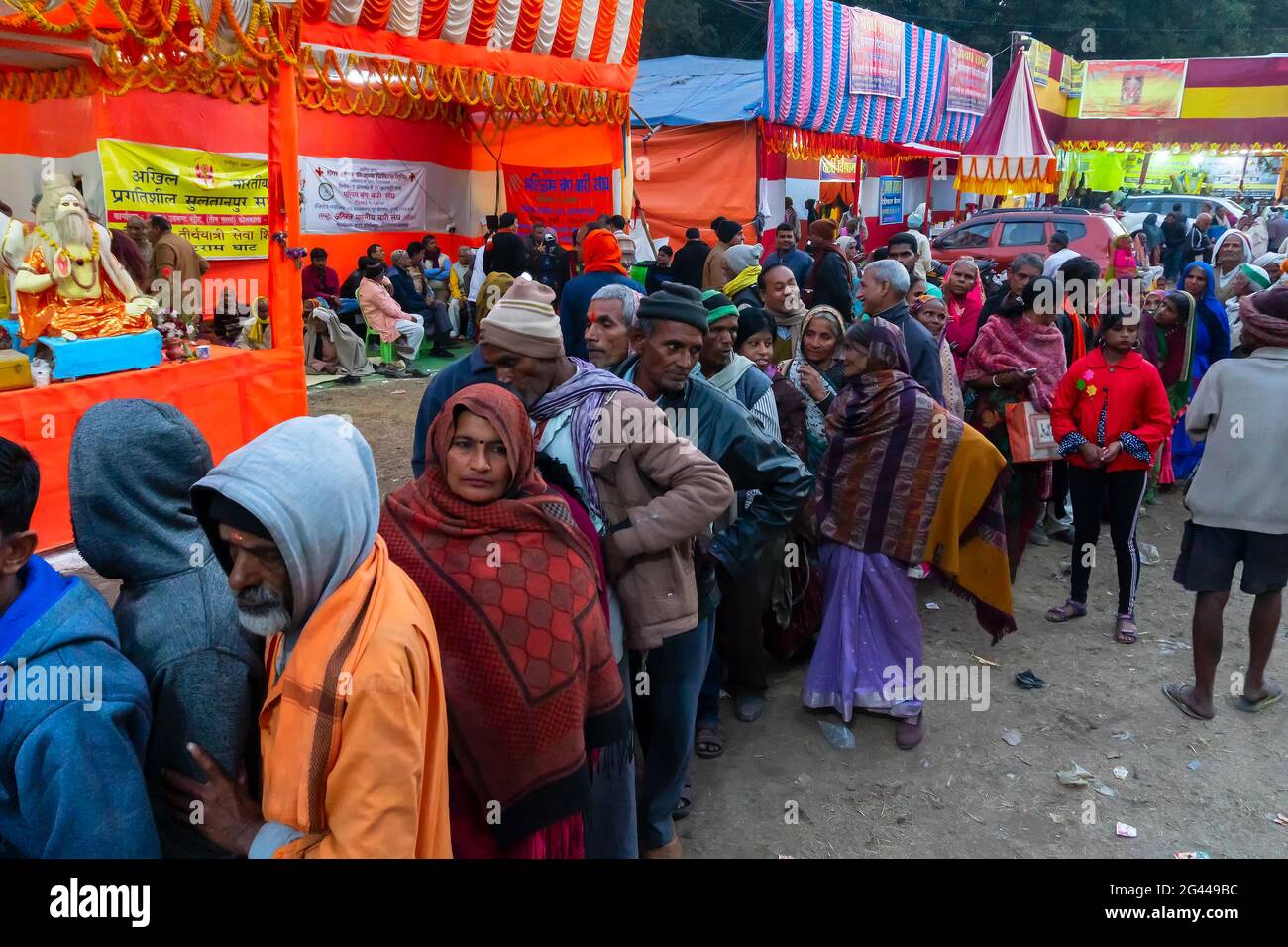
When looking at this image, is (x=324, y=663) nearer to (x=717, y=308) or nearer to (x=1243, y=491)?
(x=717, y=308)

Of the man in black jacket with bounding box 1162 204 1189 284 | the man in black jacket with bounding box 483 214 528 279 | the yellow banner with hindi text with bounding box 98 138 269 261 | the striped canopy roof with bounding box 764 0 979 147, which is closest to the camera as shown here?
the yellow banner with hindi text with bounding box 98 138 269 261

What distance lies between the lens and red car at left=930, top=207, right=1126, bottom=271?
1281cm

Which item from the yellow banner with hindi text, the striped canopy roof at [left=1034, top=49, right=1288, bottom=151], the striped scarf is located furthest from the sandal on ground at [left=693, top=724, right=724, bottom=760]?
the striped canopy roof at [left=1034, top=49, right=1288, bottom=151]

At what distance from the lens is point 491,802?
1893 millimetres

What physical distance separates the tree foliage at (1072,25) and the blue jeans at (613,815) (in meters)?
30.2

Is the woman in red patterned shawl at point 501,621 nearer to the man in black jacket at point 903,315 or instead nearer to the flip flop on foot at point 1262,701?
the man in black jacket at point 903,315

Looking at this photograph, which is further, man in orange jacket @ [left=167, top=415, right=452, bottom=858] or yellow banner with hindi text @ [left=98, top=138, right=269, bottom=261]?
yellow banner with hindi text @ [left=98, top=138, right=269, bottom=261]

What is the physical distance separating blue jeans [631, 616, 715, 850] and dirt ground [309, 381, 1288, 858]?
0.76ft

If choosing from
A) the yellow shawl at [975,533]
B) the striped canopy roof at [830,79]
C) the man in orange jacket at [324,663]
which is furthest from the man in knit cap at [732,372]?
the striped canopy roof at [830,79]

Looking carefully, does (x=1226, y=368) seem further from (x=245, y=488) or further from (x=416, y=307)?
(x=416, y=307)

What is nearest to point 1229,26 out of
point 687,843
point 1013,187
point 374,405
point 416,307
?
point 1013,187

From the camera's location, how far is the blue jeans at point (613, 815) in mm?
2416

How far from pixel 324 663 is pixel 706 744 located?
249 cm

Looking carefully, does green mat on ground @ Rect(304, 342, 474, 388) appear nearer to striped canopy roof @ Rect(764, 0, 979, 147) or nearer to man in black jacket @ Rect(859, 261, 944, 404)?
man in black jacket @ Rect(859, 261, 944, 404)
